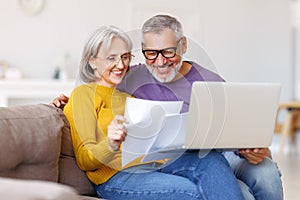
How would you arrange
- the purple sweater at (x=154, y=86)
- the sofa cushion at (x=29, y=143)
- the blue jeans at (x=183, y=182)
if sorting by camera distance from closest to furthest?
the sofa cushion at (x=29, y=143) → the blue jeans at (x=183, y=182) → the purple sweater at (x=154, y=86)

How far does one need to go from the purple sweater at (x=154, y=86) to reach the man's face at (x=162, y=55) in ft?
0.09

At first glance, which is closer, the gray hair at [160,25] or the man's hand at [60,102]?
the man's hand at [60,102]

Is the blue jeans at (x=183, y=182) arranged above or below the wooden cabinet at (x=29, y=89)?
above

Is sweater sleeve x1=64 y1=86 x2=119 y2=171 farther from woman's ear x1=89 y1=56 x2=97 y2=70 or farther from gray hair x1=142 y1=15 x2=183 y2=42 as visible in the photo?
gray hair x1=142 y1=15 x2=183 y2=42

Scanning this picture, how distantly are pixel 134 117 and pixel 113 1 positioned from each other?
13.9ft

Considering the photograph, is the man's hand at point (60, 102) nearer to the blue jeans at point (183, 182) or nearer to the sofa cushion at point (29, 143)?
the sofa cushion at point (29, 143)

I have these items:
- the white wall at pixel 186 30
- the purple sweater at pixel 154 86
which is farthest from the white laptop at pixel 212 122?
the white wall at pixel 186 30

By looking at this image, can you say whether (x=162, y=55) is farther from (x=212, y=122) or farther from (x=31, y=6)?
(x=31, y=6)

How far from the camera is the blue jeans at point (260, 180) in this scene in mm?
2057

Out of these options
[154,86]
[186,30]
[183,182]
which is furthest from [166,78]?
[186,30]

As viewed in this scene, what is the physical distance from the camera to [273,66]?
6.64 meters

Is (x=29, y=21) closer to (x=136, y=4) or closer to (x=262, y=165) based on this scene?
(x=136, y=4)

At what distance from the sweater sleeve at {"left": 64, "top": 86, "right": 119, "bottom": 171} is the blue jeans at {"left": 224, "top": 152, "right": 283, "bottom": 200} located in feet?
1.79

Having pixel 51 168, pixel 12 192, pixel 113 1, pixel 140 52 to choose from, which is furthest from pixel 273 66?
pixel 12 192
